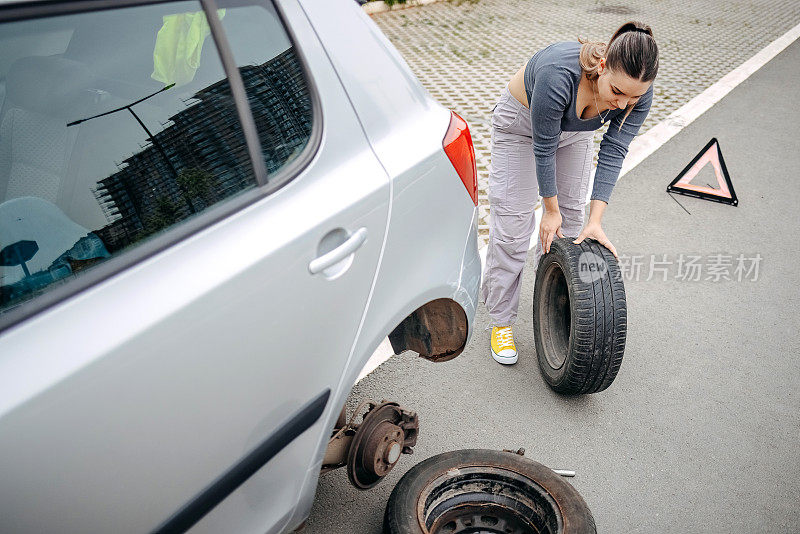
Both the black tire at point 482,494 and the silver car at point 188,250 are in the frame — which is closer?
the silver car at point 188,250

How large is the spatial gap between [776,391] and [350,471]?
2243mm

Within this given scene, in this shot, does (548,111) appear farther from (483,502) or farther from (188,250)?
(188,250)

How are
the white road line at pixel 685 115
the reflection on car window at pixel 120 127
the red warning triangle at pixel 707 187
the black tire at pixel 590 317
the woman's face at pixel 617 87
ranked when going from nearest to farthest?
1. the reflection on car window at pixel 120 127
2. the woman's face at pixel 617 87
3. the black tire at pixel 590 317
4. the red warning triangle at pixel 707 187
5. the white road line at pixel 685 115

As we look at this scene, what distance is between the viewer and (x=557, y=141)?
9.70 ft

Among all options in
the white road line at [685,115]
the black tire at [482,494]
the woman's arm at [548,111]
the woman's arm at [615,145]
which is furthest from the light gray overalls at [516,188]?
the black tire at [482,494]

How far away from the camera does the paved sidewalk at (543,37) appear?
25.6 feet

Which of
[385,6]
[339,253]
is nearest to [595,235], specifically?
[339,253]

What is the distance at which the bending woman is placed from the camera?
107 inches

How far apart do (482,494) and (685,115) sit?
19.1 ft

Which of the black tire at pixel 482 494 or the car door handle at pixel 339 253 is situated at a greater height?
the car door handle at pixel 339 253

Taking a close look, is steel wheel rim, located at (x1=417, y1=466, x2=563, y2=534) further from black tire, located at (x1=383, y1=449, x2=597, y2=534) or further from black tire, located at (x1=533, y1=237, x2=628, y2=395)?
black tire, located at (x1=533, y1=237, x2=628, y2=395)

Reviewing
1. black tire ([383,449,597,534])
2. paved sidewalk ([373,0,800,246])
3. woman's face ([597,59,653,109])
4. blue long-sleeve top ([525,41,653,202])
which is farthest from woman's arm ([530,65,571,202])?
paved sidewalk ([373,0,800,246])

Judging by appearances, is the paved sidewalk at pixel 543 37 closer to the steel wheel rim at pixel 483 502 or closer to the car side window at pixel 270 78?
the steel wheel rim at pixel 483 502

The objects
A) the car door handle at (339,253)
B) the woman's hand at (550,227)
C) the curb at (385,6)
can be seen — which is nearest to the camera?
the car door handle at (339,253)
